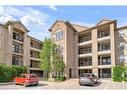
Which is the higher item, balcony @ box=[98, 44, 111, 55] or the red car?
balcony @ box=[98, 44, 111, 55]

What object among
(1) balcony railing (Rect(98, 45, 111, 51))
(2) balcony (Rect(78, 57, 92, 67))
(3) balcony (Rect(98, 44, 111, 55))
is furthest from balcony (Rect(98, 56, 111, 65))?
(2) balcony (Rect(78, 57, 92, 67))

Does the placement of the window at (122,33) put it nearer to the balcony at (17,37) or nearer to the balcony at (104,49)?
the balcony at (104,49)

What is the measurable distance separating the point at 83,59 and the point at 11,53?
520 inches

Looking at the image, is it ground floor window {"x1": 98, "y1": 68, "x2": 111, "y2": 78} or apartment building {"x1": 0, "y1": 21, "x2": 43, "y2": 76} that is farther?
apartment building {"x1": 0, "y1": 21, "x2": 43, "y2": 76}

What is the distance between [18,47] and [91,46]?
46.2ft

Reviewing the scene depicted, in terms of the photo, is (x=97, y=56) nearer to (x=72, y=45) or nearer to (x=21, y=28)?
(x=72, y=45)

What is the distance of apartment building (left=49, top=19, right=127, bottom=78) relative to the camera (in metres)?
38.8

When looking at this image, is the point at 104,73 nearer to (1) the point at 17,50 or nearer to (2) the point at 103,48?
(2) the point at 103,48

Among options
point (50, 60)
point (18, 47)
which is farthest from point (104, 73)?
point (18, 47)

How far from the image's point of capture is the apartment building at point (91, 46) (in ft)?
127

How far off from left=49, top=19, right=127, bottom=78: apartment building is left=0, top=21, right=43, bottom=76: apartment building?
21.3ft

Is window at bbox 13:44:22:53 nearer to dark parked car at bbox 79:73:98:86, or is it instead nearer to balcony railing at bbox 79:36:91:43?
balcony railing at bbox 79:36:91:43

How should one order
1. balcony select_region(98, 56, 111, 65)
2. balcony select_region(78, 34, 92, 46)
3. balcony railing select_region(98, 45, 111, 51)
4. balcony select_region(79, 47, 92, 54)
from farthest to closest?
balcony select_region(79, 47, 92, 54) < balcony select_region(78, 34, 92, 46) < balcony railing select_region(98, 45, 111, 51) < balcony select_region(98, 56, 111, 65)

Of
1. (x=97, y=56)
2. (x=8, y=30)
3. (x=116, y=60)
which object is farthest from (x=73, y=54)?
(x=8, y=30)
